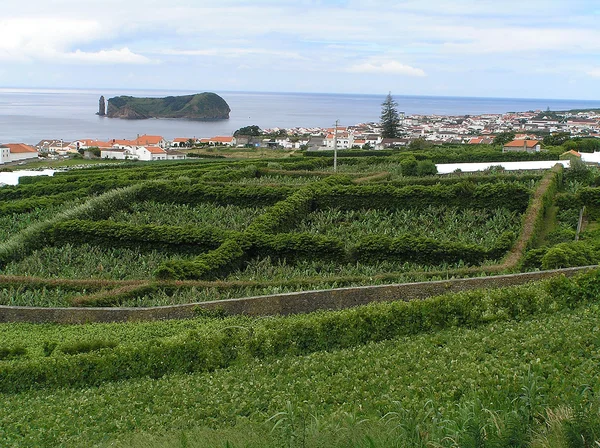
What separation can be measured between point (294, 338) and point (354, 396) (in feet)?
9.86

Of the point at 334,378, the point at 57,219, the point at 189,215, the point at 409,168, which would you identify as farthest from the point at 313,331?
the point at 409,168

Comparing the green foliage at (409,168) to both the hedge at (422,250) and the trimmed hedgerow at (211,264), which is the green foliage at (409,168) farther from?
the trimmed hedgerow at (211,264)

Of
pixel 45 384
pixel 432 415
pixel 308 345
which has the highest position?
pixel 432 415

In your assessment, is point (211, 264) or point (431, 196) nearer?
point (211, 264)

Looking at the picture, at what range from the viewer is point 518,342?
9.90 m

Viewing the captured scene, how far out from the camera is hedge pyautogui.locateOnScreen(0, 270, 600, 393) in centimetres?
1141

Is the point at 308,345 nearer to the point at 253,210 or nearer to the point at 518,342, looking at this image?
the point at 518,342

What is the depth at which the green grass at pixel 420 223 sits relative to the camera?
830 inches

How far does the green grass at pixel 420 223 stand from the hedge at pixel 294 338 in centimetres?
843

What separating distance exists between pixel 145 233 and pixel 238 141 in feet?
265

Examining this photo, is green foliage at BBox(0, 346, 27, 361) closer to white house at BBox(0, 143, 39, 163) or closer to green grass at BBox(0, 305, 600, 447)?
green grass at BBox(0, 305, 600, 447)

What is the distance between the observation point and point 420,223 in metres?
22.4

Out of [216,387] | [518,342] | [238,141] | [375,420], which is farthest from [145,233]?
[238,141]

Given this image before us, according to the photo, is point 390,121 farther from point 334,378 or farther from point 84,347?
point 334,378
